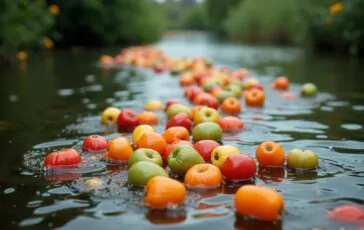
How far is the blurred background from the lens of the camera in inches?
677

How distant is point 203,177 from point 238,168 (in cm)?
39

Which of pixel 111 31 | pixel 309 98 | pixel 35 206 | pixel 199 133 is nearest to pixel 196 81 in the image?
pixel 309 98

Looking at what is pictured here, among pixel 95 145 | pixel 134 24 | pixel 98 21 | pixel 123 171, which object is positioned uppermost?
pixel 134 24

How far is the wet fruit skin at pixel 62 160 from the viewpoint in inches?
190

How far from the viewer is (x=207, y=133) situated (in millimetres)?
5934

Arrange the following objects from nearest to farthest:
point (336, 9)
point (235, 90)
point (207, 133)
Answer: point (207, 133), point (235, 90), point (336, 9)

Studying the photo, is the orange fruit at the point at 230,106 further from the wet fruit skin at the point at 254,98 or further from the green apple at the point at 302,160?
the green apple at the point at 302,160

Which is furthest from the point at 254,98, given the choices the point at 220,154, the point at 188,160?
the point at 188,160

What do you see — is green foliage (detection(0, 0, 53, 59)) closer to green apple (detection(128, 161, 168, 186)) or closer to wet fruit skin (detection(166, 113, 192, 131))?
wet fruit skin (detection(166, 113, 192, 131))

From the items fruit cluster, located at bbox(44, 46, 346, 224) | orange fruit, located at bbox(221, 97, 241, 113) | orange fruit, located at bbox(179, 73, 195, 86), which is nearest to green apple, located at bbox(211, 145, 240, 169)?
fruit cluster, located at bbox(44, 46, 346, 224)

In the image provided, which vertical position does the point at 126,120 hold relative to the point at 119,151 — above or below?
above

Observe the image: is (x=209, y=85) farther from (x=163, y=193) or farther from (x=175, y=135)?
(x=163, y=193)

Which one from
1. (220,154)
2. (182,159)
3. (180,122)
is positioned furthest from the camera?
(180,122)

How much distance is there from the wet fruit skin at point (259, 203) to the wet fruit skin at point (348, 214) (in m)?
0.40
